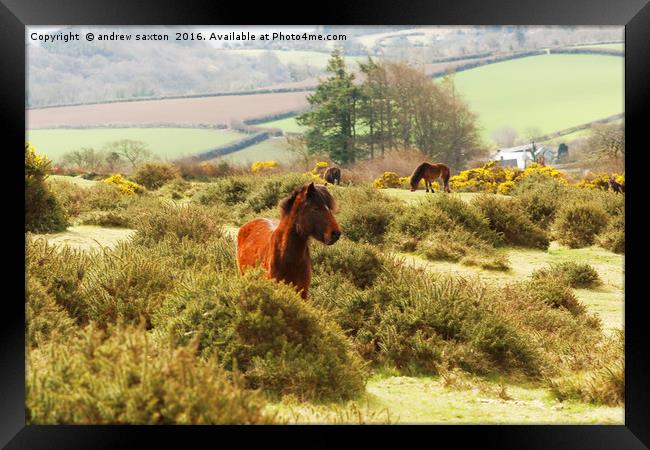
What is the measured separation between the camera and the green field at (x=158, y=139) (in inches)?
570

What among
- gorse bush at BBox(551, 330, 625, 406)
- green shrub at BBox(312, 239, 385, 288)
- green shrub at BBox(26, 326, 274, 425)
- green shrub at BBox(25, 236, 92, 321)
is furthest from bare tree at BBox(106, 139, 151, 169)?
green shrub at BBox(26, 326, 274, 425)

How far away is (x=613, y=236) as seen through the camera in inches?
553

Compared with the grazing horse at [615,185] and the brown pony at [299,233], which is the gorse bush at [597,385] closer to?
the brown pony at [299,233]

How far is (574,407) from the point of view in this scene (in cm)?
640

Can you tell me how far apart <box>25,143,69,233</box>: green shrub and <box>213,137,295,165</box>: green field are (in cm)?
364

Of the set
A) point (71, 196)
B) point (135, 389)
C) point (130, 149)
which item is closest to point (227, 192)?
point (130, 149)

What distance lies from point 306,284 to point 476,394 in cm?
184

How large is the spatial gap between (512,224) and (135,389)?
442 inches

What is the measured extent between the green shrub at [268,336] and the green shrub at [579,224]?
9393mm

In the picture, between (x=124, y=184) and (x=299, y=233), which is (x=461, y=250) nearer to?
(x=299, y=233)

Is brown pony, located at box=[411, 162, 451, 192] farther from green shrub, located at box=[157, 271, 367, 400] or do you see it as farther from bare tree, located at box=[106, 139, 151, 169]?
green shrub, located at box=[157, 271, 367, 400]

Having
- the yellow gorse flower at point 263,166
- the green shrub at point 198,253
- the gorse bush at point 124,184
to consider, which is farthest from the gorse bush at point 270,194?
the green shrub at point 198,253
